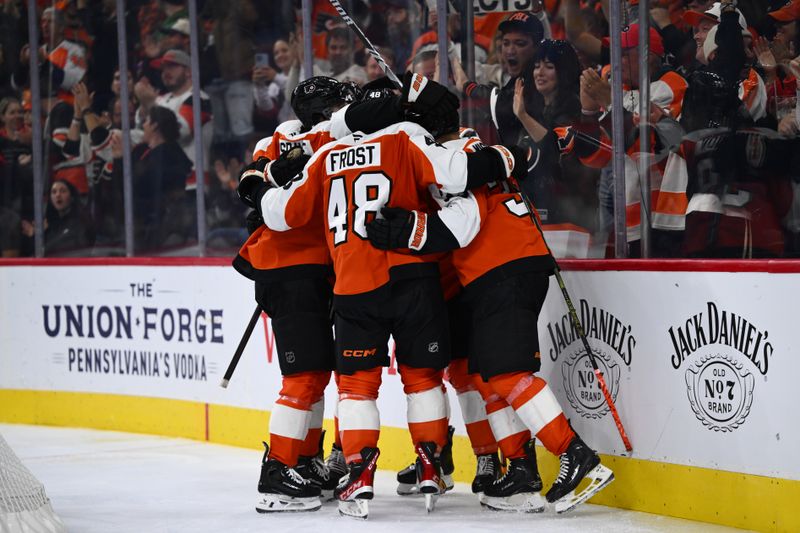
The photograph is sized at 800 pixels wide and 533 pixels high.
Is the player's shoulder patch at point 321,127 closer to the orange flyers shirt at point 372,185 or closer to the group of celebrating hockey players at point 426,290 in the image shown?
the group of celebrating hockey players at point 426,290

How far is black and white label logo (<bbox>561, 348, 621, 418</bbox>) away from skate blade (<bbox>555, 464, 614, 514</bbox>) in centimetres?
36

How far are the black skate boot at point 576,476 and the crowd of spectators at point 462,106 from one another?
29.9 inches

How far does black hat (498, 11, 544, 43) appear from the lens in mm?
4496

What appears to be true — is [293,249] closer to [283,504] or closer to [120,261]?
[283,504]

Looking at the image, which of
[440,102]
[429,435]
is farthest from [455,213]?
[429,435]

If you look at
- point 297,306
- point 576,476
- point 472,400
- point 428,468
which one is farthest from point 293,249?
point 576,476

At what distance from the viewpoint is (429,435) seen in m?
3.78

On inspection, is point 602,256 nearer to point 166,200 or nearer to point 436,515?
point 436,515

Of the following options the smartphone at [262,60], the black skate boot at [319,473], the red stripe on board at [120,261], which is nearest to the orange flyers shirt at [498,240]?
the black skate boot at [319,473]

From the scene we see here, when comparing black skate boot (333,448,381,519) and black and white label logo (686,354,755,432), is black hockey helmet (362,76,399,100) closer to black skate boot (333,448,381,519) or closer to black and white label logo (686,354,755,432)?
black skate boot (333,448,381,519)

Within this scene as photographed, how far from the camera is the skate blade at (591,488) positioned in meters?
3.59

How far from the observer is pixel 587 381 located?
158 inches

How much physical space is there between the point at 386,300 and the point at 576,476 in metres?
0.78

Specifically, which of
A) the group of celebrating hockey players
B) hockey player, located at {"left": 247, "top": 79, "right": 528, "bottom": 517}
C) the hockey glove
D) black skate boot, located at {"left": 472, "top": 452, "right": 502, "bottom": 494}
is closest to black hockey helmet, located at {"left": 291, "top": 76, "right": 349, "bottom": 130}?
the group of celebrating hockey players
